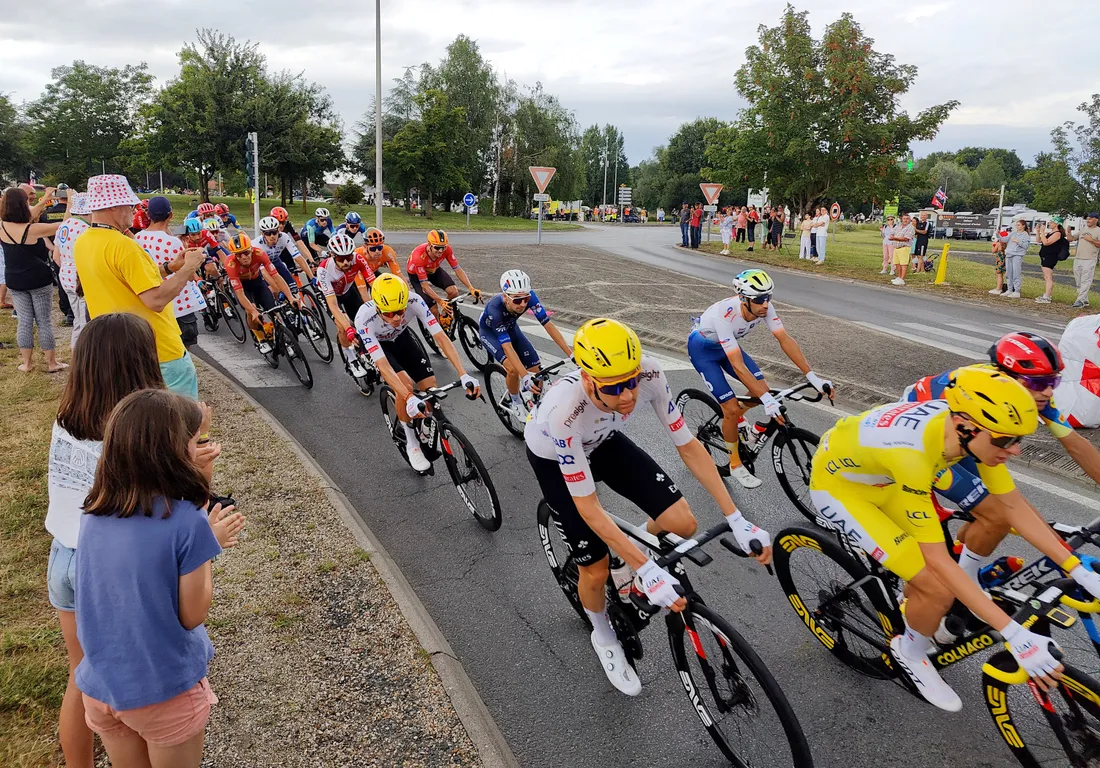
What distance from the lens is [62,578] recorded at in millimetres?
2684

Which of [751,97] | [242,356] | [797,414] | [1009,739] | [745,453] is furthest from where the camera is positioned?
[751,97]

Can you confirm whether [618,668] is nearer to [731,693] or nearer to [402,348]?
[731,693]

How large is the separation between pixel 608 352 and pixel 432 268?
7.63 metres

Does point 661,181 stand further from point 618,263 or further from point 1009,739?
point 1009,739

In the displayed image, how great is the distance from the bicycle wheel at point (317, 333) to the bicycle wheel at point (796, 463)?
7212mm

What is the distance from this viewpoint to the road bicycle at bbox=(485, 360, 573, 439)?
22.6 feet

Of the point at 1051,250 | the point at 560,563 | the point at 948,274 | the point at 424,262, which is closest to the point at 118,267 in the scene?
the point at 560,563

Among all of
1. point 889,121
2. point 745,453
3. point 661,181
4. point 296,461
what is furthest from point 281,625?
point 661,181

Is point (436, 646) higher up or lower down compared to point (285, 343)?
lower down

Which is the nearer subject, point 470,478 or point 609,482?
point 609,482

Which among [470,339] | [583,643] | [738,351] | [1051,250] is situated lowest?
[583,643]

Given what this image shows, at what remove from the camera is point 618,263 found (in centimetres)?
2394

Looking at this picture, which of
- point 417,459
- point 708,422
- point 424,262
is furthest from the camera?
point 424,262

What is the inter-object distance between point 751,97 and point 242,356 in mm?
22970
